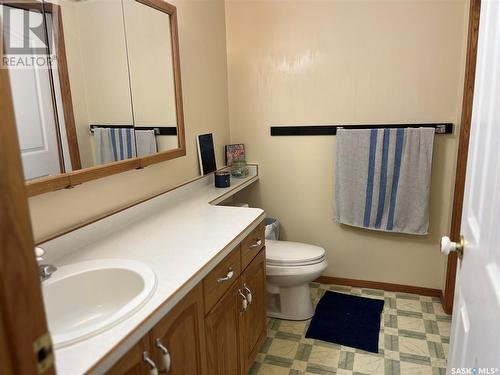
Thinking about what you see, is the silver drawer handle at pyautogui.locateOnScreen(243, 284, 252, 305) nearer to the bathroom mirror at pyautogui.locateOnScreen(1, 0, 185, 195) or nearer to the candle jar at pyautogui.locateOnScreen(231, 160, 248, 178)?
the bathroom mirror at pyautogui.locateOnScreen(1, 0, 185, 195)

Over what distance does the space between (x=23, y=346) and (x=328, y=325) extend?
6.87ft

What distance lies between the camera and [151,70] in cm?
186

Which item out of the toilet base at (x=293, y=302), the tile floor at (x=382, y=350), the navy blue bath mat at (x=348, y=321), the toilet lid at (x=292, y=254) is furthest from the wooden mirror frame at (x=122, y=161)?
the navy blue bath mat at (x=348, y=321)

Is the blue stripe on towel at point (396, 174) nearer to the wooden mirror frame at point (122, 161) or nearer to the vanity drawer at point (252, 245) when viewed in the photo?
the vanity drawer at point (252, 245)

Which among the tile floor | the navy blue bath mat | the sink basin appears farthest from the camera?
the navy blue bath mat

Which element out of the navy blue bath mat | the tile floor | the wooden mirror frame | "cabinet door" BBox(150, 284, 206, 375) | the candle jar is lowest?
the tile floor

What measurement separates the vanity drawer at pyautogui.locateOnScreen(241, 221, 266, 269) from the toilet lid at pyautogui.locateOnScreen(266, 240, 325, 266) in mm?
381

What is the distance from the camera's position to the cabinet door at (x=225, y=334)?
55.2 inches

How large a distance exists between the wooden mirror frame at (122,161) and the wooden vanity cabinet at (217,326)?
23.0 inches

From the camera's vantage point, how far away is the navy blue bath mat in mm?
2186

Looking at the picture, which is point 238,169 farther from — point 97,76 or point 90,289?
point 90,289

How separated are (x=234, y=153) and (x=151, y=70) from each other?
1.02 meters

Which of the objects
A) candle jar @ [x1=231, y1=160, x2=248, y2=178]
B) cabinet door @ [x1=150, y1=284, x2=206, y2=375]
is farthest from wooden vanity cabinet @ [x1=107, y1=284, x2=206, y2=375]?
candle jar @ [x1=231, y1=160, x2=248, y2=178]

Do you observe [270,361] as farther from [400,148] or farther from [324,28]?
[324,28]
